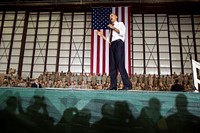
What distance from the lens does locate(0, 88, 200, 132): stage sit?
3381 mm

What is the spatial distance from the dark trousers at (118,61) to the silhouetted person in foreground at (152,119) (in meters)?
1.25

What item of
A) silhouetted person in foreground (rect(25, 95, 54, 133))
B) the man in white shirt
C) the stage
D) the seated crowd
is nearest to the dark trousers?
the man in white shirt

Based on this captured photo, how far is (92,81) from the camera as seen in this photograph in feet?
38.8

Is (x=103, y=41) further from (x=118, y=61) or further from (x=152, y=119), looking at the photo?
(x=152, y=119)

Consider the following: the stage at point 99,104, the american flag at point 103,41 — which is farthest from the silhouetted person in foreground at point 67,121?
the american flag at point 103,41

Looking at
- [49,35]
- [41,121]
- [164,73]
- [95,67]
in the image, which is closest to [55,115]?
[41,121]

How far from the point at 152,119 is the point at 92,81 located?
28.0 ft

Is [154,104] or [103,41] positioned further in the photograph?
[103,41]

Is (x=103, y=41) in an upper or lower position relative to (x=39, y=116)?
upper

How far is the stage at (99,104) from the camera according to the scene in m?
3.38

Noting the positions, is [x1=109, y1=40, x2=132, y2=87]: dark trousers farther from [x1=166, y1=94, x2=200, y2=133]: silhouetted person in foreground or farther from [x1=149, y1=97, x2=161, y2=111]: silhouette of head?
[x1=166, y1=94, x2=200, y2=133]: silhouetted person in foreground

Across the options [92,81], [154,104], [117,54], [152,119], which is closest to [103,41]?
[92,81]

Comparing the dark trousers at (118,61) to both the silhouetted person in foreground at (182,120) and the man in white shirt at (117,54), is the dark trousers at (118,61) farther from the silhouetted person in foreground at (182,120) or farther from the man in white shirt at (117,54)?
the silhouetted person in foreground at (182,120)

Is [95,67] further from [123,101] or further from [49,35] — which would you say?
[123,101]
